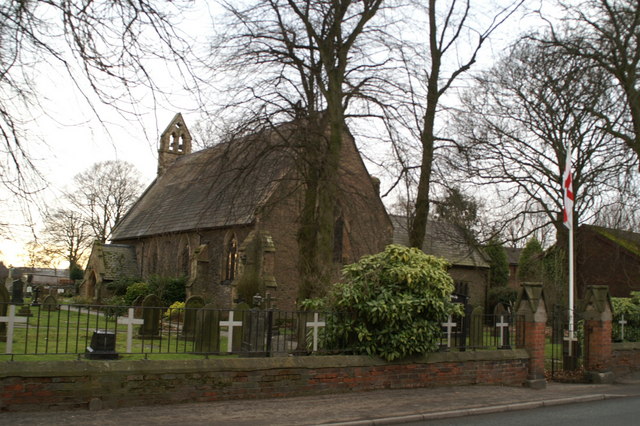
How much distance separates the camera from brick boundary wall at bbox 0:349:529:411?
820 cm

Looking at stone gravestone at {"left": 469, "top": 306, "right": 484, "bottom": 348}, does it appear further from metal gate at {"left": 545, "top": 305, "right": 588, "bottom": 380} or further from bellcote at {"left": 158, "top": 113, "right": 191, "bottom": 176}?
bellcote at {"left": 158, "top": 113, "right": 191, "bottom": 176}

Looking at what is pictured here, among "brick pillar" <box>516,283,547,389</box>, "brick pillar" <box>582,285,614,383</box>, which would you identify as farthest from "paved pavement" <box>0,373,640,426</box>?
"brick pillar" <box>582,285,614,383</box>

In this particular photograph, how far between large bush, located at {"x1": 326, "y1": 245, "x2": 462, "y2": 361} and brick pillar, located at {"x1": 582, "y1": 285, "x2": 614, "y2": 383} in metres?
4.67

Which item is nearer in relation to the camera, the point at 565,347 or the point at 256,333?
the point at 256,333

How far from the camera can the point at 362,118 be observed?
16.1 meters

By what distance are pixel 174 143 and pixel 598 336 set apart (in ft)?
127

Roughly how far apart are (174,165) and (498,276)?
25241 mm

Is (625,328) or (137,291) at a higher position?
(137,291)

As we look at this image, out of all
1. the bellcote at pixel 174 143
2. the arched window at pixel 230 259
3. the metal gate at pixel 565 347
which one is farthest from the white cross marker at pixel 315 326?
the bellcote at pixel 174 143

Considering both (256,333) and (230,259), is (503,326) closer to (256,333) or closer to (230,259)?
(256,333)

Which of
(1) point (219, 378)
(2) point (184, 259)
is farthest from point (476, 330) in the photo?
(2) point (184, 259)

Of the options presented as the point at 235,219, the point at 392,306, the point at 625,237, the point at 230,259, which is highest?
the point at 625,237

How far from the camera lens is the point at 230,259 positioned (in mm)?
31812

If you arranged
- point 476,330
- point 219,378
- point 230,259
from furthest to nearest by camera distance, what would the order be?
1. point 230,259
2. point 476,330
3. point 219,378
